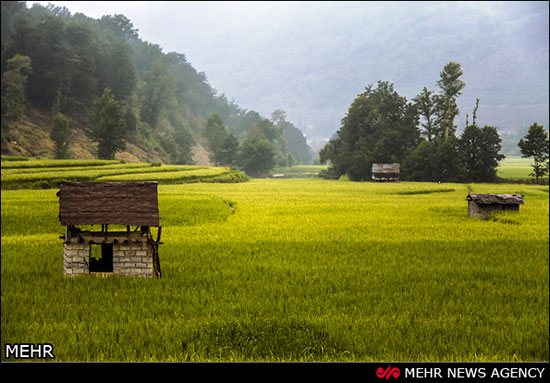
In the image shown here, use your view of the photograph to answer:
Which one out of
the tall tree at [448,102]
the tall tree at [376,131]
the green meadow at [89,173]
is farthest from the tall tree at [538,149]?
the green meadow at [89,173]

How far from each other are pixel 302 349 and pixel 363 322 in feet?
4.29

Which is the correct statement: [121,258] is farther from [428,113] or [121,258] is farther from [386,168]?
[386,168]

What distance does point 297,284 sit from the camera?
18.7ft

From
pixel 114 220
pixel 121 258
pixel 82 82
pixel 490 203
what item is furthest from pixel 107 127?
pixel 490 203

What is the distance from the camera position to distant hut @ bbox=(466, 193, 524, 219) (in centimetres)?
876

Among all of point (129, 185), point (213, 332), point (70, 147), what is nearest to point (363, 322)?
point (213, 332)

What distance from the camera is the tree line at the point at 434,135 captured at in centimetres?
721

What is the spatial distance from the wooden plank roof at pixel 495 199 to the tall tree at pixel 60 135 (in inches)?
302

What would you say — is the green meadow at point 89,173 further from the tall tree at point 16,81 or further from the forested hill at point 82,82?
the tall tree at point 16,81

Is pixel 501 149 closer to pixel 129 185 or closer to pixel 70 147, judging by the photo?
pixel 129 185

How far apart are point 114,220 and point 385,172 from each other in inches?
270

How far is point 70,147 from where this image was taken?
6.41 metres

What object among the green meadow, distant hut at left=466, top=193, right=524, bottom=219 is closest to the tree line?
distant hut at left=466, top=193, right=524, bottom=219
